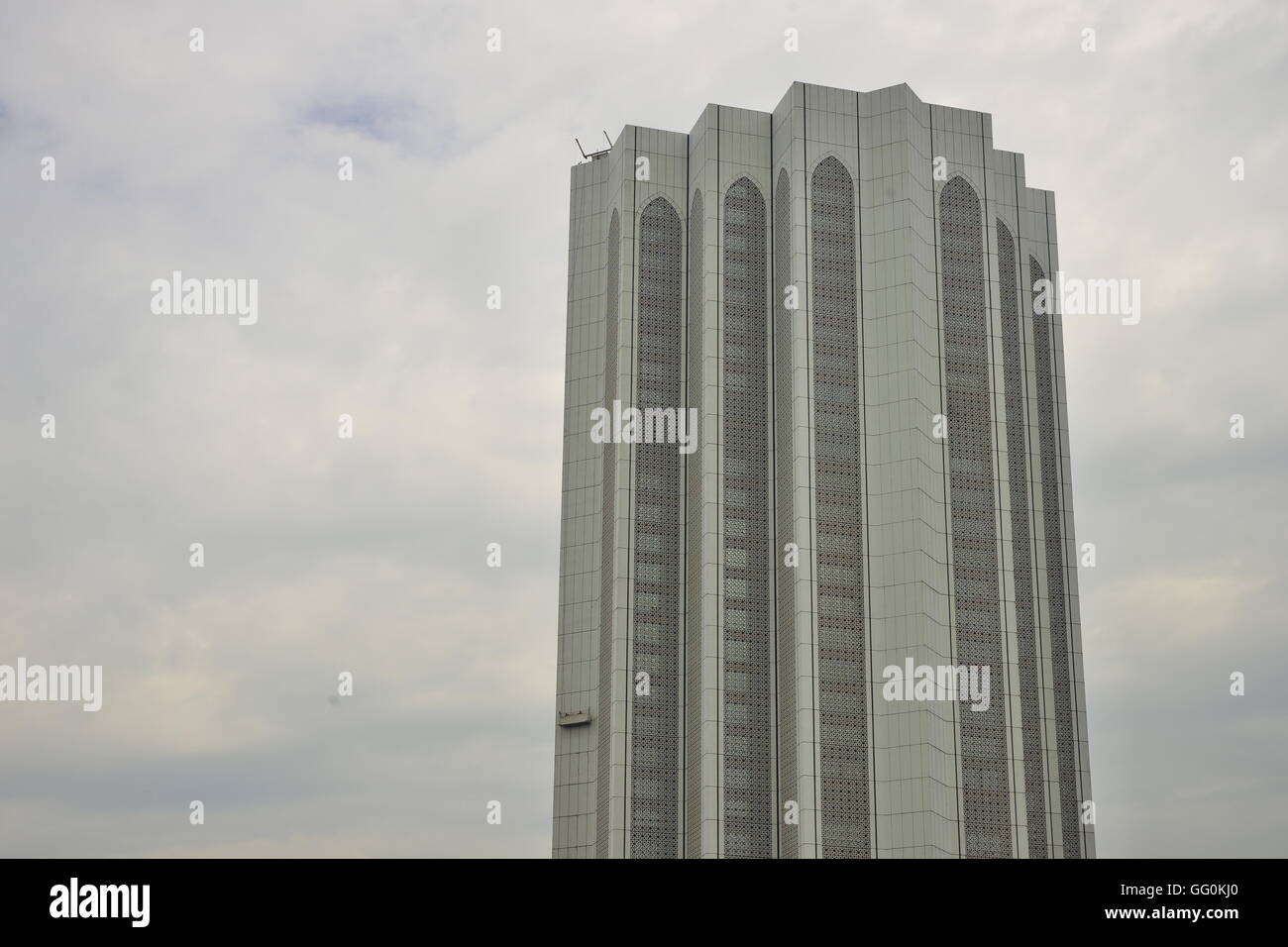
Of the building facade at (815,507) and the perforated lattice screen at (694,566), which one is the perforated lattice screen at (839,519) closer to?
the building facade at (815,507)

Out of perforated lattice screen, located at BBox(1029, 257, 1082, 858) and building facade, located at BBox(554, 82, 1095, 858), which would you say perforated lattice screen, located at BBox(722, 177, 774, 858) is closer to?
building facade, located at BBox(554, 82, 1095, 858)

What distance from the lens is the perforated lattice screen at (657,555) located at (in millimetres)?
73188

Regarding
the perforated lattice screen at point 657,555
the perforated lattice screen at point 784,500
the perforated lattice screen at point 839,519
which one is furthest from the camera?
the perforated lattice screen at point 657,555

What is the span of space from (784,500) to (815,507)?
6.95 feet

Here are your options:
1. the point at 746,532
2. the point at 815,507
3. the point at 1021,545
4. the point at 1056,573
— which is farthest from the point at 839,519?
the point at 1056,573

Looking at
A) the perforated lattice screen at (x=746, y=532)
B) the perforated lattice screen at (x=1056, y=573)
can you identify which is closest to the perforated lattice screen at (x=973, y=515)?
the perforated lattice screen at (x=1056, y=573)

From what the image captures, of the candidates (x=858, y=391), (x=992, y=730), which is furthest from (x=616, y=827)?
(x=858, y=391)

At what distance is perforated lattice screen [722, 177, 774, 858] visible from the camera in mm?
71625

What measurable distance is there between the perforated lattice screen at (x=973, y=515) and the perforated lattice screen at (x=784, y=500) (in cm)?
851

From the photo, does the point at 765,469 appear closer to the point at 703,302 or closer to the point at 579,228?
the point at 703,302

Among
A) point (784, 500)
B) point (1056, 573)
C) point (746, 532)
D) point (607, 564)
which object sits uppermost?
point (784, 500)

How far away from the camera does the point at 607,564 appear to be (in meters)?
79.2

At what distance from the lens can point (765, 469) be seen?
77688 mm

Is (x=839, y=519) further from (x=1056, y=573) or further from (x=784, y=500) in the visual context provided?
(x=1056, y=573)
